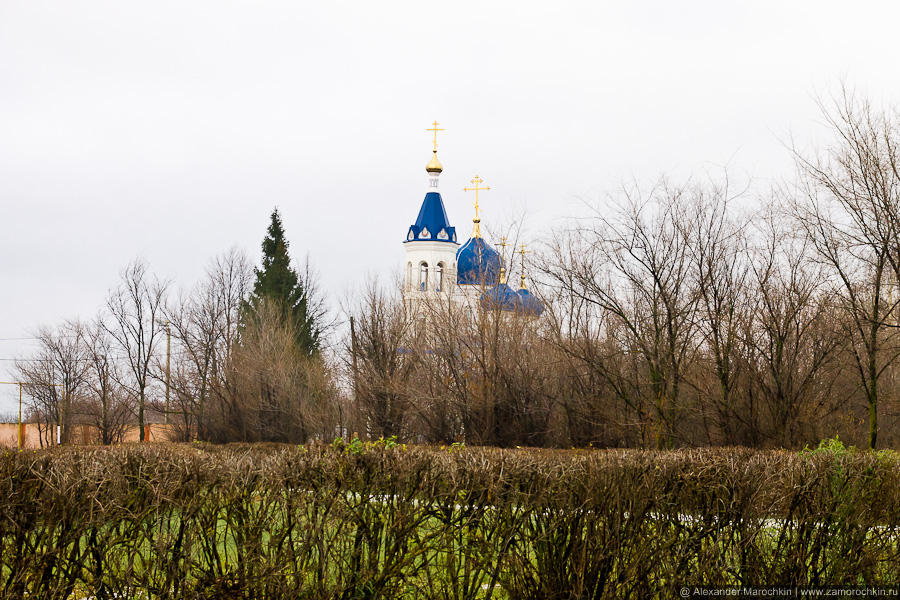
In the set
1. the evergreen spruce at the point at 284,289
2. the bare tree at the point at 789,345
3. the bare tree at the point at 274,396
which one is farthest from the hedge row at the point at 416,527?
the evergreen spruce at the point at 284,289

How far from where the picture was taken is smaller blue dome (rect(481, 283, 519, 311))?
72.2ft

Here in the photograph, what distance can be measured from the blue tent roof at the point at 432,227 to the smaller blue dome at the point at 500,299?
2301cm

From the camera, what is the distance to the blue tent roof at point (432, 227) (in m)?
46.2

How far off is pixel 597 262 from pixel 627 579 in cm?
1453

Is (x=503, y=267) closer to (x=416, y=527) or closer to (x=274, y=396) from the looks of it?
(x=274, y=396)

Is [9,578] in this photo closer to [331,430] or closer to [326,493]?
[326,493]

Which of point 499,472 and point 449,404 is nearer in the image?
point 499,472

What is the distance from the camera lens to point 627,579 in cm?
493

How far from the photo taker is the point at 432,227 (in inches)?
1823

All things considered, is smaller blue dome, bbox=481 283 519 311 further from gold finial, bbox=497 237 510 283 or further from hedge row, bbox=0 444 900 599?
hedge row, bbox=0 444 900 599

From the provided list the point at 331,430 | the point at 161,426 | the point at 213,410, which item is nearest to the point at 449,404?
the point at 331,430

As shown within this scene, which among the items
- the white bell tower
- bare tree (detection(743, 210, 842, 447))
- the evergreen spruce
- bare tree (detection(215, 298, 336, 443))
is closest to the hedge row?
bare tree (detection(743, 210, 842, 447))

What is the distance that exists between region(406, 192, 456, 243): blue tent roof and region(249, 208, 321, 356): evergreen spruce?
7.37 m

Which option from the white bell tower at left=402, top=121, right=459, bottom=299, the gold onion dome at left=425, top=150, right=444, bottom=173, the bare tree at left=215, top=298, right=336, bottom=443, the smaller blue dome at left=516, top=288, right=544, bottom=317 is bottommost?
the bare tree at left=215, top=298, right=336, bottom=443
